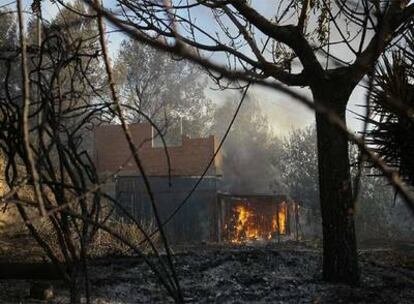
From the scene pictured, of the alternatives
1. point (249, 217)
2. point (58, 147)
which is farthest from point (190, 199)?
point (58, 147)

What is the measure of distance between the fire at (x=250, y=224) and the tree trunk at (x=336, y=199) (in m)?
14.6

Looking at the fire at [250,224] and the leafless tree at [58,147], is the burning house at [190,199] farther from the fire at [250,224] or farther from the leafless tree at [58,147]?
the leafless tree at [58,147]

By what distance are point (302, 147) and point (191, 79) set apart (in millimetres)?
11169

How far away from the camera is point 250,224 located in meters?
20.6

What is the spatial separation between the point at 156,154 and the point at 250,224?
206 inches

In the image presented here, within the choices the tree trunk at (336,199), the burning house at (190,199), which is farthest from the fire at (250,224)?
the tree trunk at (336,199)

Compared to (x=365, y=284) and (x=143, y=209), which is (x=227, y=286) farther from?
(x=143, y=209)

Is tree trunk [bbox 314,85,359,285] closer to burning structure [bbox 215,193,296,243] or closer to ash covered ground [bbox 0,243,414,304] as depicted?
ash covered ground [bbox 0,243,414,304]

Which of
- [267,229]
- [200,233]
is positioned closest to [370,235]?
[267,229]

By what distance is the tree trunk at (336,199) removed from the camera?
470cm

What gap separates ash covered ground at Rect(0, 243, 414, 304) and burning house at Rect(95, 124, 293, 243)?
11.5 metres

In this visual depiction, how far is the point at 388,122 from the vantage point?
5145 mm

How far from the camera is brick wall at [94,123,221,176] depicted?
2147cm

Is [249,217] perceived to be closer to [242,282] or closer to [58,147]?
[242,282]
